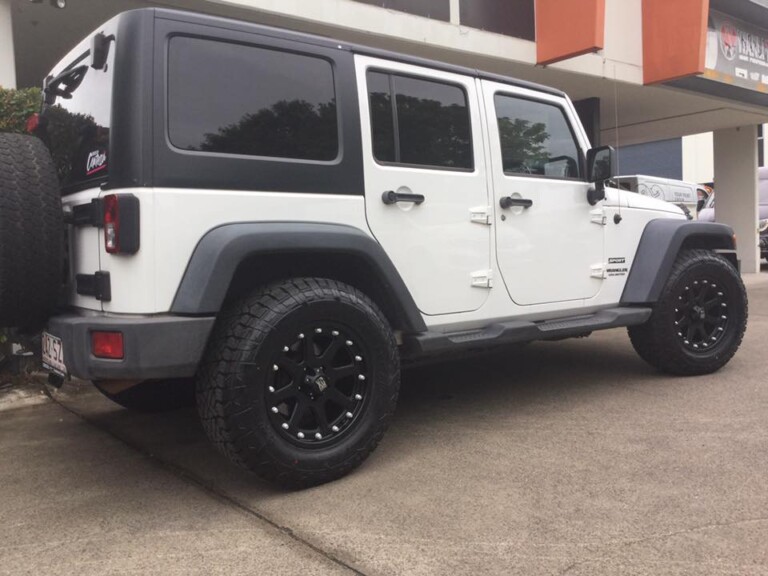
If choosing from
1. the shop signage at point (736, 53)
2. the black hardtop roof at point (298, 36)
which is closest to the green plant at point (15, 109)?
the black hardtop roof at point (298, 36)

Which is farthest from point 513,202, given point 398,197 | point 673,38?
point 673,38

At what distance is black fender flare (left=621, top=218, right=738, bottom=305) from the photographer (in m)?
4.43

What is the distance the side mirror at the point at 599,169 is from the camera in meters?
4.19

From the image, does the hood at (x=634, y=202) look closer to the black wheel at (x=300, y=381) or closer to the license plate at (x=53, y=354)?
the black wheel at (x=300, y=381)

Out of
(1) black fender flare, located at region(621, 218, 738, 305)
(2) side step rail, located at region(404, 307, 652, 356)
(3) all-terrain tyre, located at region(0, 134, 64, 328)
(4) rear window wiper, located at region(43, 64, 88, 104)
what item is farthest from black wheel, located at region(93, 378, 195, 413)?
(1) black fender flare, located at region(621, 218, 738, 305)

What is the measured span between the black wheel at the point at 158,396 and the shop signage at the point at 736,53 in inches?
397

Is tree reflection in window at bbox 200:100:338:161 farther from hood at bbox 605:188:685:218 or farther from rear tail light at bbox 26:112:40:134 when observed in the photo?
hood at bbox 605:188:685:218

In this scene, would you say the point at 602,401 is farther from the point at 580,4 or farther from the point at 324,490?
the point at 580,4

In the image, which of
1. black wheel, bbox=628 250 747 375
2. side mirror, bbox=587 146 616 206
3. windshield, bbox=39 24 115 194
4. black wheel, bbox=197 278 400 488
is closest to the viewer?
black wheel, bbox=197 278 400 488

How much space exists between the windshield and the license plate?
2.35ft

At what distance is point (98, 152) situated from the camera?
2818mm

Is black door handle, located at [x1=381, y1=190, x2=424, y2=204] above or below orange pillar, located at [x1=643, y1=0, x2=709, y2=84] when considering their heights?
below

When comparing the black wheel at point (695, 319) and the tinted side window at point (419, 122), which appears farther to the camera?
the black wheel at point (695, 319)

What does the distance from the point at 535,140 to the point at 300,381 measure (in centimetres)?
227
